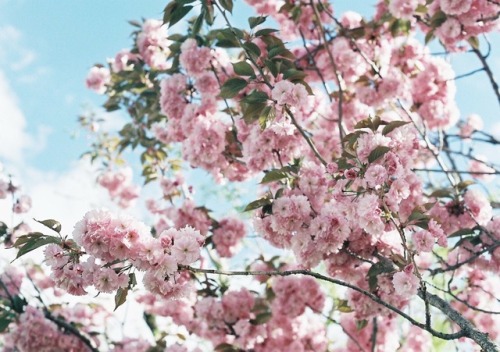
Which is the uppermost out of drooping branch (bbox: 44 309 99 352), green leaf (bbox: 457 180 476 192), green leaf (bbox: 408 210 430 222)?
green leaf (bbox: 457 180 476 192)

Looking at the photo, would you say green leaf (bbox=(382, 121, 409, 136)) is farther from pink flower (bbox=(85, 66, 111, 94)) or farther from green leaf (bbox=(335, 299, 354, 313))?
pink flower (bbox=(85, 66, 111, 94))

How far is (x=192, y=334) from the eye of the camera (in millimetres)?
4148

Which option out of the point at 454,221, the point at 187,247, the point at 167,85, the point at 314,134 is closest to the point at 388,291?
the point at 454,221

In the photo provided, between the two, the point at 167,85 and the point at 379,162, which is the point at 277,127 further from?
the point at 167,85

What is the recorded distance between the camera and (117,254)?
1687 millimetres

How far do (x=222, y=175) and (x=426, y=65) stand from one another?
164 cm

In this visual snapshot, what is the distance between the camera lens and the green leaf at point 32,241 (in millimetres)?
1678

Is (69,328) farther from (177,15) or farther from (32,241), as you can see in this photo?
(177,15)

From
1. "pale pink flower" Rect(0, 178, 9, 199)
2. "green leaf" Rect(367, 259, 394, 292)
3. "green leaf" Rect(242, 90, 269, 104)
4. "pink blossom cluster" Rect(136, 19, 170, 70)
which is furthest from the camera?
"pale pink flower" Rect(0, 178, 9, 199)

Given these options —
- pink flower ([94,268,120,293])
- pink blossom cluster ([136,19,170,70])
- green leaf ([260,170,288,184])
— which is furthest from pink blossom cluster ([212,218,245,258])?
pink flower ([94,268,120,293])

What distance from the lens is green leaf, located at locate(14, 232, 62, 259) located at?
66.1 inches

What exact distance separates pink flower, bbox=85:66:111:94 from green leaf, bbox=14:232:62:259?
3.42m

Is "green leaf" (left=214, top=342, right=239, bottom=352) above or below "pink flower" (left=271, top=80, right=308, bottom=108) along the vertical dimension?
below

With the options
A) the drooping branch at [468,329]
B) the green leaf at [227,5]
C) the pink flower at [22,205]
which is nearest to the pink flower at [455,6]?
the green leaf at [227,5]
